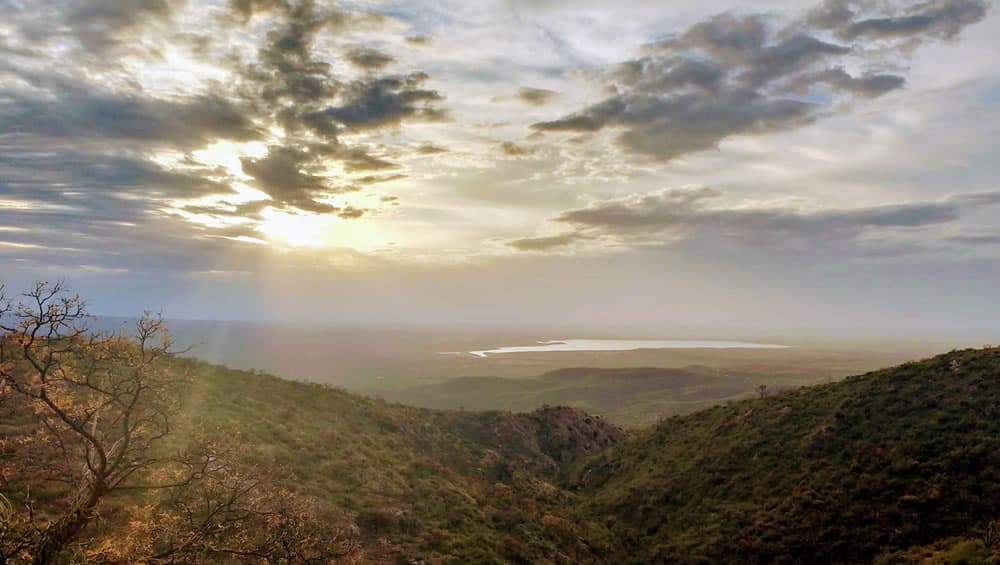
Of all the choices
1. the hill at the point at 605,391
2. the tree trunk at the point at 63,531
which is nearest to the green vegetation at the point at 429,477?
the tree trunk at the point at 63,531

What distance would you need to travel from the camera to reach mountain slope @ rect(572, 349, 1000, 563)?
73.9 feet

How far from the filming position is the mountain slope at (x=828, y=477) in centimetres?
2253

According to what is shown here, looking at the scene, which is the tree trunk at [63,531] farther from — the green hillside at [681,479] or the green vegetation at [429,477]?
the green hillside at [681,479]

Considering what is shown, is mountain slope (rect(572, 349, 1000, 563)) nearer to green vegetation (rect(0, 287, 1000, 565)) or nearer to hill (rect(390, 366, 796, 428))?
green vegetation (rect(0, 287, 1000, 565))

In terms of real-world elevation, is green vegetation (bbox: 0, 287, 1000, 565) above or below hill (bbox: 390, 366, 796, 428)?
above

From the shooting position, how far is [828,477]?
2728 cm

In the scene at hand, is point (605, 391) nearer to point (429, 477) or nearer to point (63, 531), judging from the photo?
point (429, 477)

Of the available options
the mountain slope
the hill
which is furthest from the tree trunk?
the hill

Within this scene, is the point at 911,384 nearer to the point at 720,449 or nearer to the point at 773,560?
the point at 720,449

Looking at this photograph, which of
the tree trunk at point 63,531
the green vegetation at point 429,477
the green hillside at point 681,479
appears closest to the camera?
the tree trunk at point 63,531

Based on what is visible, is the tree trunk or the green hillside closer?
the tree trunk

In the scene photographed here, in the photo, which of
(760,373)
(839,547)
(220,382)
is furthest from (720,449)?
(760,373)

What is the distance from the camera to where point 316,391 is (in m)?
43.9

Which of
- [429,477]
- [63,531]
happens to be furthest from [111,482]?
[429,477]
